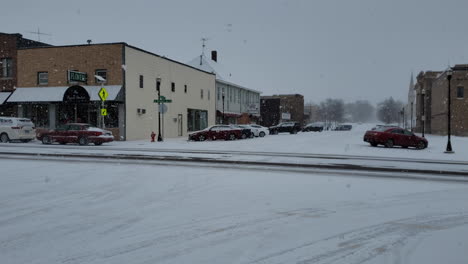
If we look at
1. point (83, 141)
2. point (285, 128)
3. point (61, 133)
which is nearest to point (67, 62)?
point (61, 133)

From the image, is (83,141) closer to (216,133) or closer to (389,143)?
(216,133)

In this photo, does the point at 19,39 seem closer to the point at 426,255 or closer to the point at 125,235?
the point at 125,235

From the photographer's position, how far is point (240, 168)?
12477mm

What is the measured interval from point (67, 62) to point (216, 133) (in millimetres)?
13837

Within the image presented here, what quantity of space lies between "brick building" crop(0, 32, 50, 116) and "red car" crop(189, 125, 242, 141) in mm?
16714

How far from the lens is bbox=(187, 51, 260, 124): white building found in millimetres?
52062

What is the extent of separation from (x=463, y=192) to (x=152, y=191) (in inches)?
279

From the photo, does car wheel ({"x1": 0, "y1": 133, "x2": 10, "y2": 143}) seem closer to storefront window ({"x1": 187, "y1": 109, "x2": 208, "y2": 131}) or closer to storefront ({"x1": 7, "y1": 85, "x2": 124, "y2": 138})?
storefront ({"x1": 7, "y1": 85, "x2": 124, "y2": 138})

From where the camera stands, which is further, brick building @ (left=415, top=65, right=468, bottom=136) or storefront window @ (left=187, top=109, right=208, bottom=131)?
brick building @ (left=415, top=65, right=468, bottom=136)

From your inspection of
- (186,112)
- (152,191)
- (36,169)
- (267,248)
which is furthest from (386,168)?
(186,112)

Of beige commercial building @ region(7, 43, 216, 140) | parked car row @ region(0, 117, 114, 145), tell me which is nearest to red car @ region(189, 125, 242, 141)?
beige commercial building @ region(7, 43, 216, 140)

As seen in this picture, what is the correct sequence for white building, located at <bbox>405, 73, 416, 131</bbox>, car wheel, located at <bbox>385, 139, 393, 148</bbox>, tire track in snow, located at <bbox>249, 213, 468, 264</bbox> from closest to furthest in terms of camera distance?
tire track in snow, located at <bbox>249, 213, 468, 264</bbox>
car wheel, located at <bbox>385, 139, 393, 148</bbox>
white building, located at <bbox>405, 73, 416, 131</bbox>

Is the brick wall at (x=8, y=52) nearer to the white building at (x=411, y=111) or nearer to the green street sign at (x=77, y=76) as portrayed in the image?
the green street sign at (x=77, y=76)

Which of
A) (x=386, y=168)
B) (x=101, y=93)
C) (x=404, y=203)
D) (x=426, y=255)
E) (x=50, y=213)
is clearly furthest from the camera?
(x=101, y=93)
